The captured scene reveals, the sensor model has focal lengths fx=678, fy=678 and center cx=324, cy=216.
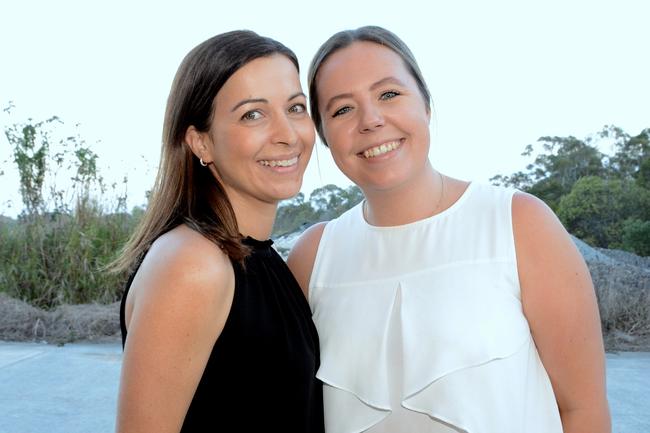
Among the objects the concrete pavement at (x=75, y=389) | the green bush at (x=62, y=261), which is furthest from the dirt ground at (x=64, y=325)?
the green bush at (x=62, y=261)

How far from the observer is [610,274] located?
22.8 feet

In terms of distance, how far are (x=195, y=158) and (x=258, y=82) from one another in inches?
13.5

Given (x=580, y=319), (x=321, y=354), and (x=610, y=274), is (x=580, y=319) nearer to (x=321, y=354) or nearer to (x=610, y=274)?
(x=321, y=354)

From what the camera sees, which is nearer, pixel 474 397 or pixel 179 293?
pixel 179 293

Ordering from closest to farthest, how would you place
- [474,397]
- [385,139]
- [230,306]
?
[230,306] → [474,397] → [385,139]

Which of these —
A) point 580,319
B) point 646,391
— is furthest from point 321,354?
point 646,391

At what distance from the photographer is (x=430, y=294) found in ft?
7.35

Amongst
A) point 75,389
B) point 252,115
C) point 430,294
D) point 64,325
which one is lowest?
point 75,389

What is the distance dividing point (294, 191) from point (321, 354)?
57 centimetres

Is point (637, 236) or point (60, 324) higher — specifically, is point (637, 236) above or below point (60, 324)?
above

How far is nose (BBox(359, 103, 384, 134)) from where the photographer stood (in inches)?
90.2

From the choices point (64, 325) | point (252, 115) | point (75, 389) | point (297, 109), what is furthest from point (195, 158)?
point (64, 325)

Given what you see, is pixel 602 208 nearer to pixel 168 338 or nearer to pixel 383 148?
pixel 383 148

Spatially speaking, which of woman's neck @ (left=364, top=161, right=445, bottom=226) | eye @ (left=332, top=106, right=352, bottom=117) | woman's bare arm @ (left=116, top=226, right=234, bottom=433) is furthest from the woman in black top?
woman's neck @ (left=364, top=161, right=445, bottom=226)
